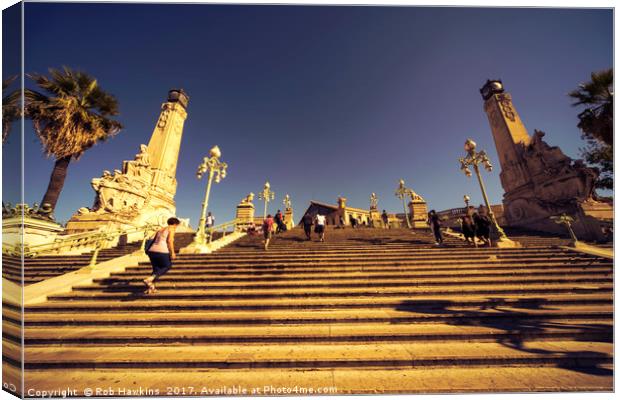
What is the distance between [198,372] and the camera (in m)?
2.75

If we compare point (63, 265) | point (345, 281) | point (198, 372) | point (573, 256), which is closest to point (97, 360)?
point (198, 372)

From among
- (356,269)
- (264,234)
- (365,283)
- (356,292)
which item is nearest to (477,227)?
(356,269)

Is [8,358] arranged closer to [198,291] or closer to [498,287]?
[198,291]

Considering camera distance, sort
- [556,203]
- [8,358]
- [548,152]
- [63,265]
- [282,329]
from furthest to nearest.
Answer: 1. [548,152]
2. [556,203]
3. [63,265]
4. [282,329]
5. [8,358]

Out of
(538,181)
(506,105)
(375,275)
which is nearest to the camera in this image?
(375,275)

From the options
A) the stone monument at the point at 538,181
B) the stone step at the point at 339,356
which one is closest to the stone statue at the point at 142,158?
the stone step at the point at 339,356

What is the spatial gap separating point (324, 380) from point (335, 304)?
6.18ft

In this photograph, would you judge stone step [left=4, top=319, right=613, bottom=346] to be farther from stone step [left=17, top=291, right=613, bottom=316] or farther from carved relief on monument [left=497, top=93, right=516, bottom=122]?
carved relief on monument [left=497, top=93, right=516, bottom=122]

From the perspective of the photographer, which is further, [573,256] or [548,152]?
[548,152]

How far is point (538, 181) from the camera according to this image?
54.3 feet

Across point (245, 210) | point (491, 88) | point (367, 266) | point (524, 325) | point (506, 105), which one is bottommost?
point (524, 325)

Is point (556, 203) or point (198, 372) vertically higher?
point (556, 203)

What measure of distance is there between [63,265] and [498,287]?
12.8m

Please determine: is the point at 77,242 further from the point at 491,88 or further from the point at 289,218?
the point at 491,88
